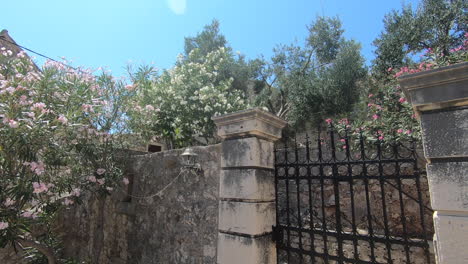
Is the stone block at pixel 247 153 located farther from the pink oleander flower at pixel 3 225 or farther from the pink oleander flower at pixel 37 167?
the pink oleander flower at pixel 3 225

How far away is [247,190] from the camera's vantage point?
2.69 m

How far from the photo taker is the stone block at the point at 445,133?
1.74 metres

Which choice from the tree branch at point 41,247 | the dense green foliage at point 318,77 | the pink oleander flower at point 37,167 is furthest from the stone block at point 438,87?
the dense green foliage at point 318,77

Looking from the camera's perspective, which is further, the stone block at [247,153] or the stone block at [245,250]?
the stone block at [247,153]

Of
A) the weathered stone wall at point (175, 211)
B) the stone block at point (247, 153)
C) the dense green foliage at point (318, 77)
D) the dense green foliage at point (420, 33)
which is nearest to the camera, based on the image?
the stone block at point (247, 153)

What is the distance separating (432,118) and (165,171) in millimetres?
3235

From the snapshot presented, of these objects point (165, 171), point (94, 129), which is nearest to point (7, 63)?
point (94, 129)

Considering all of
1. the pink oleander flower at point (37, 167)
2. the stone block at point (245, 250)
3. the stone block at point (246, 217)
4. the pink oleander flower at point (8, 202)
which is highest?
the pink oleander flower at point (37, 167)

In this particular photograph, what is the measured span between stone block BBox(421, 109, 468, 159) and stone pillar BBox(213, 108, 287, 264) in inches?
57.3

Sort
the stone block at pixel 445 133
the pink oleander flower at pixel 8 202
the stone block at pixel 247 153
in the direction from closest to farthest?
1. the stone block at pixel 445 133
2. the stone block at pixel 247 153
3. the pink oleander flower at pixel 8 202

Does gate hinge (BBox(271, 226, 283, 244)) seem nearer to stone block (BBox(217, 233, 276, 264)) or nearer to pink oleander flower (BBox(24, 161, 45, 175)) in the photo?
stone block (BBox(217, 233, 276, 264))

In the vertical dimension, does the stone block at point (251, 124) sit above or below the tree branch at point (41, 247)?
above

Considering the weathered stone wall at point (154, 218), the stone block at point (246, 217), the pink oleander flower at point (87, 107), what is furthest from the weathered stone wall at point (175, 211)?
the pink oleander flower at point (87, 107)

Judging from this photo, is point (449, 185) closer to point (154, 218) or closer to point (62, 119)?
point (154, 218)
